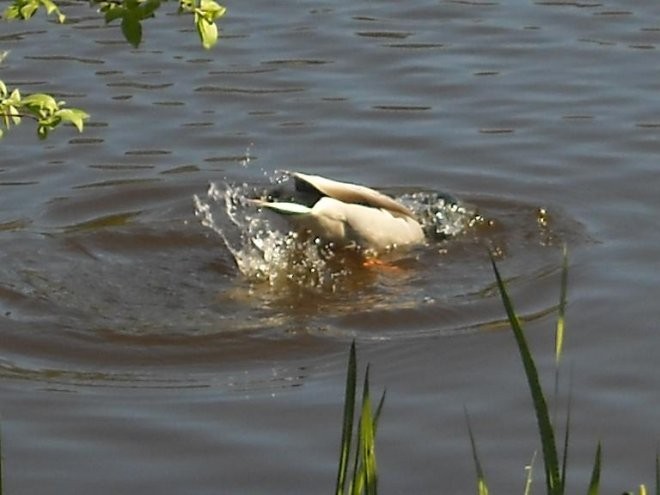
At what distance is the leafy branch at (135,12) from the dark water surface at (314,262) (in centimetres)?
153

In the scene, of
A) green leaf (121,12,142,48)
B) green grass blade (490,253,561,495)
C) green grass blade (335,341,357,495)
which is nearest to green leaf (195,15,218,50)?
green leaf (121,12,142,48)

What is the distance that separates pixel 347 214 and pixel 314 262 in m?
0.28

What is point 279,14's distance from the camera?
1083 centimetres

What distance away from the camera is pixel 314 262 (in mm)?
7348

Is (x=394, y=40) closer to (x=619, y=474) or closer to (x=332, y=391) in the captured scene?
(x=332, y=391)

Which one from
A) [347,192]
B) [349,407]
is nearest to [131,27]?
[349,407]

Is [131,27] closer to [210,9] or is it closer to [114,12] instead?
[114,12]

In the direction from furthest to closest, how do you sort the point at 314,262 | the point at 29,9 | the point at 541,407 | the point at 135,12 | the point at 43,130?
the point at 314,262 < the point at 43,130 < the point at 29,9 < the point at 135,12 < the point at 541,407

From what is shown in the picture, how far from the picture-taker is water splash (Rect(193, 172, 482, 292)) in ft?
23.6

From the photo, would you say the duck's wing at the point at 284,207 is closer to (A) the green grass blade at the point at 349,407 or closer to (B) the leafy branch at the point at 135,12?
(B) the leafy branch at the point at 135,12

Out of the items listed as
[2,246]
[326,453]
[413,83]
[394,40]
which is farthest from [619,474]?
[394,40]

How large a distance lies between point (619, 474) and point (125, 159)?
400 cm

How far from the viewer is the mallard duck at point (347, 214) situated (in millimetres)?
7098

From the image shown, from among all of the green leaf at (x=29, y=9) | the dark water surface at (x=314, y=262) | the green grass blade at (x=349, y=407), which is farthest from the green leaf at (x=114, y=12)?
the dark water surface at (x=314, y=262)
